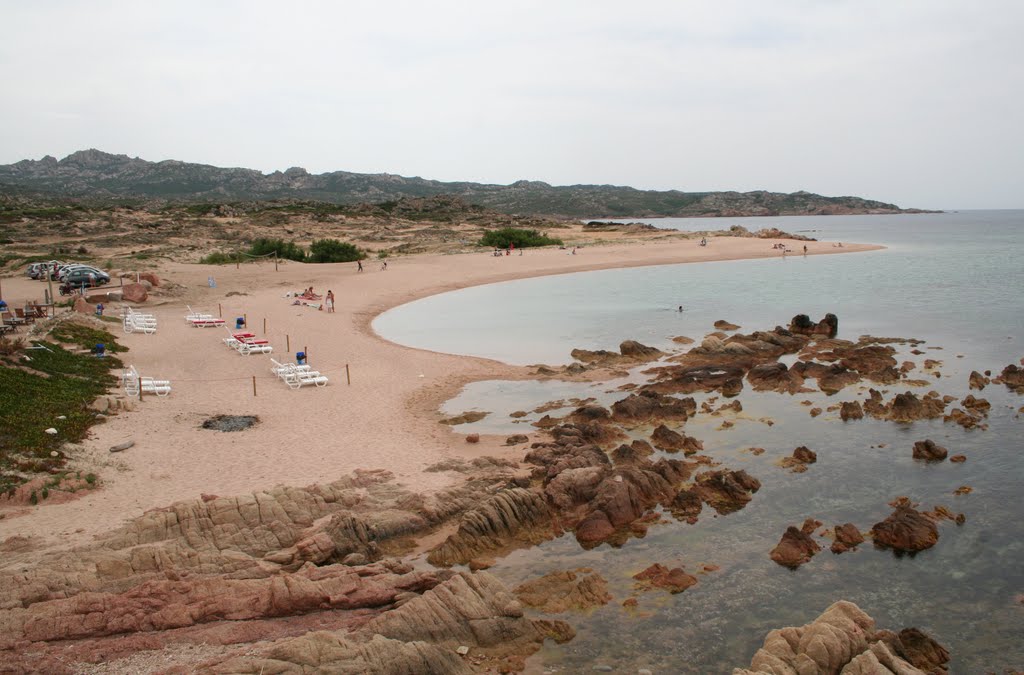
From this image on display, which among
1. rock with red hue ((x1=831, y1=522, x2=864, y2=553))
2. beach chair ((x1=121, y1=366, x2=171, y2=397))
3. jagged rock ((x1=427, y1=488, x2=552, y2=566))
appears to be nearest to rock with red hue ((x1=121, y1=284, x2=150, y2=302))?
beach chair ((x1=121, y1=366, x2=171, y2=397))

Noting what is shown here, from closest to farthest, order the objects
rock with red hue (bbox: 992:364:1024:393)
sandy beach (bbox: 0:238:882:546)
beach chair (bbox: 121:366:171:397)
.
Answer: sandy beach (bbox: 0:238:882:546)
beach chair (bbox: 121:366:171:397)
rock with red hue (bbox: 992:364:1024:393)

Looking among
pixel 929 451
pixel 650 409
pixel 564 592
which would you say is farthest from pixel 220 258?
pixel 929 451

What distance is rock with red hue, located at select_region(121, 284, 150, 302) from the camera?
112 ft

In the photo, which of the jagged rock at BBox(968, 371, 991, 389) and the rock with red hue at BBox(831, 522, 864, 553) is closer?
the rock with red hue at BBox(831, 522, 864, 553)

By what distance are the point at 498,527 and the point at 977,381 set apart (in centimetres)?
1663

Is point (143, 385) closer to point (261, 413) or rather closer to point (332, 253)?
point (261, 413)

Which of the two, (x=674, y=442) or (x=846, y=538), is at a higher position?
(x=674, y=442)

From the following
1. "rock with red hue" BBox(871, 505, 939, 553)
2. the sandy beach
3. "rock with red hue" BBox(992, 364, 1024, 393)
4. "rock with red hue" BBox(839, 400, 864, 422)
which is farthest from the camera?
"rock with red hue" BBox(992, 364, 1024, 393)

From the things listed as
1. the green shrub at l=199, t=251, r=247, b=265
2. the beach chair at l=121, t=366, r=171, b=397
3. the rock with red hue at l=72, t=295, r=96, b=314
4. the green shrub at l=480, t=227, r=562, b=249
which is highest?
the green shrub at l=480, t=227, r=562, b=249

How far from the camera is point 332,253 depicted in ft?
168

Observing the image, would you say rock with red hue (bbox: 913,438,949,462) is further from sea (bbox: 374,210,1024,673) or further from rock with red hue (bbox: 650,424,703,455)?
rock with red hue (bbox: 650,424,703,455)

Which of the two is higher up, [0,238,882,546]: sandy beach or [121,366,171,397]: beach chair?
[121,366,171,397]: beach chair

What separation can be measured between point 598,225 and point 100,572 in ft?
282

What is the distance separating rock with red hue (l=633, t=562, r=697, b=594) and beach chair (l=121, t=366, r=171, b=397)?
13954mm
